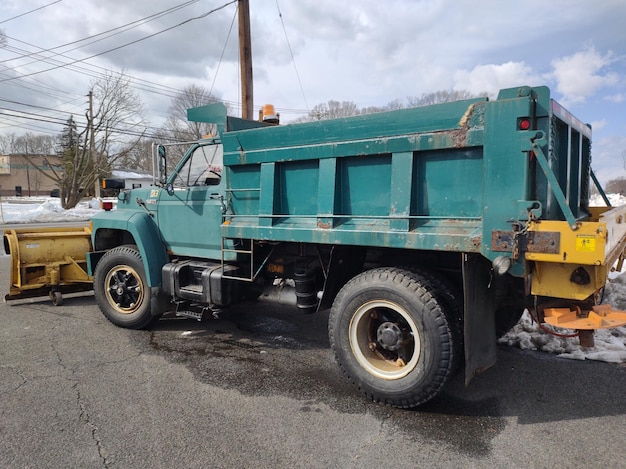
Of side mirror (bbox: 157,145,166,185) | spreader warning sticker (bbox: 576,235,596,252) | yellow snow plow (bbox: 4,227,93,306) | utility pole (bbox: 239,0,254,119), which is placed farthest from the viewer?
utility pole (bbox: 239,0,254,119)

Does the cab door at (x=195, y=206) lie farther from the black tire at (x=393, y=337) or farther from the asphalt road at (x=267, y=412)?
the black tire at (x=393, y=337)

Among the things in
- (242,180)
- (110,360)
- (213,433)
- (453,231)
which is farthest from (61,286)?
(453,231)

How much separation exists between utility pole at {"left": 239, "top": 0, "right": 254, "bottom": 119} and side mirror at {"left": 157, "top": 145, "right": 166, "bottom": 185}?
646 centimetres

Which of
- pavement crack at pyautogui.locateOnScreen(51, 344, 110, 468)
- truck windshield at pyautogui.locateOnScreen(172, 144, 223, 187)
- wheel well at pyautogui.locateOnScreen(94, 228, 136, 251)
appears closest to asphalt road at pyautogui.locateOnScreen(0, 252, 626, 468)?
pavement crack at pyautogui.locateOnScreen(51, 344, 110, 468)

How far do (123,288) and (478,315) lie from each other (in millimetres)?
4362

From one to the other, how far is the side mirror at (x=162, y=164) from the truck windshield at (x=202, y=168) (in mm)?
158

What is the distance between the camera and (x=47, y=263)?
6.91 metres

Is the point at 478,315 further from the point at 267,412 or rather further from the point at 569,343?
the point at 569,343

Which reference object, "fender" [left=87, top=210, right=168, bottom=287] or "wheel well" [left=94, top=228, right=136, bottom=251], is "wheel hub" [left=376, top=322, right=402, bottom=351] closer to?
"fender" [left=87, top=210, right=168, bottom=287]

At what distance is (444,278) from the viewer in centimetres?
380

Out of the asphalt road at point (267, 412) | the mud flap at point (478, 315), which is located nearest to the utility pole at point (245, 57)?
the asphalt road at point (267, 412)

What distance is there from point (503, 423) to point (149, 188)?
4823 millimetres

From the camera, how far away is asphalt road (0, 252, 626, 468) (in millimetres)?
2998

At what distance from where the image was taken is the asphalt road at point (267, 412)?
300 centimetres
